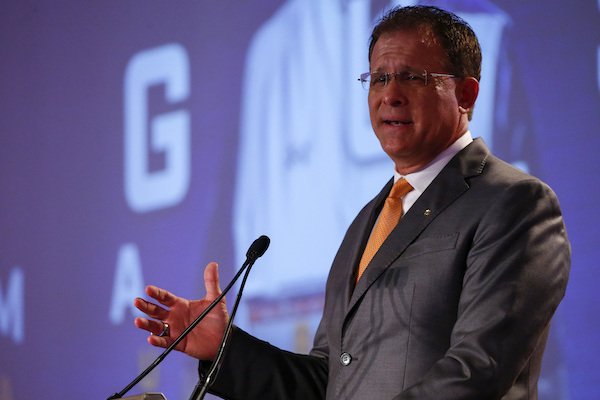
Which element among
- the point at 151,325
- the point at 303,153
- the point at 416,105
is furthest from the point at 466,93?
the point at 303,153

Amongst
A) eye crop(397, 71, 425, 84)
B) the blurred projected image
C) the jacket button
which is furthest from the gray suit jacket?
the blurred projected image

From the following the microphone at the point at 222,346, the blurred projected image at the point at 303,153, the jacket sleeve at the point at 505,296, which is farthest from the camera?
the blurred projected image at the point at 303,153

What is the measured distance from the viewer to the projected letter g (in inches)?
178

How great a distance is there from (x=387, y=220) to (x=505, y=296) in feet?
1.69

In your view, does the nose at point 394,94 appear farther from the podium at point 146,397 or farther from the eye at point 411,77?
the podium at point 146,397

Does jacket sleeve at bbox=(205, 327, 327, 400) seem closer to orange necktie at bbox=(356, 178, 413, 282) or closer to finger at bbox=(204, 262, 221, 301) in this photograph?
finger at bbox=(204, 262, 221, 301)

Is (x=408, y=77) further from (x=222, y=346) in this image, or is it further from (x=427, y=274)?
(x=222, y=346)

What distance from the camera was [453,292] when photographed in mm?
2160

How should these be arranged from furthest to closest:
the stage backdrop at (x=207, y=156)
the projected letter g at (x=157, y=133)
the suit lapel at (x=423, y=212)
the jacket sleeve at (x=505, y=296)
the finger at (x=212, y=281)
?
the projected letter g at (x=157, y=133), the stage backdrop at (x=207, y=156), the finger at (x=212, y=281), the suit lapel at (x=423, y=212), the jacket sleeve at (x=505, y=296)

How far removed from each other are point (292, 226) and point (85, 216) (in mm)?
1415

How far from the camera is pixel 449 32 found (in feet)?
8.12

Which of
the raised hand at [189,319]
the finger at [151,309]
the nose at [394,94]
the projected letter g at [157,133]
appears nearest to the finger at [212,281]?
the raised hand at [189,319]

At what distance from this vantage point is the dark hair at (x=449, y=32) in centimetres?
248

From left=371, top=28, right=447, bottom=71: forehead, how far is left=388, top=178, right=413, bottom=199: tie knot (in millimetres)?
311
